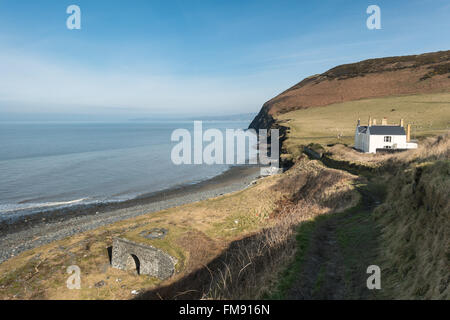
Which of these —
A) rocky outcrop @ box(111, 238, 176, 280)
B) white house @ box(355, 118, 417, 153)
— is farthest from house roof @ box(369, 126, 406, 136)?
rocky outcrop @ box(111, 238, 176, 280)

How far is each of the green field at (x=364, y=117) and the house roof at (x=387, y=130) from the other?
12.8 m

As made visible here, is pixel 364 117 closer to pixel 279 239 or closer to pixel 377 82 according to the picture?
pixel 377 82

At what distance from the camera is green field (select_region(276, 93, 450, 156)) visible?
5950 centimetres

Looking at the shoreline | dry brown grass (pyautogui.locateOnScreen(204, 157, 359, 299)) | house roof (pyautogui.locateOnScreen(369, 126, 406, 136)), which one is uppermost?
house roof (pyautogui.locateOnScreen(369, 126, 406, 136))

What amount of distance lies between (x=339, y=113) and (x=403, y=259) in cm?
9575

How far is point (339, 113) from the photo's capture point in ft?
311

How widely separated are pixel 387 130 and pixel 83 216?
141 feet

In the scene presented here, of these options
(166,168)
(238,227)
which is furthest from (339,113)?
(238,227)

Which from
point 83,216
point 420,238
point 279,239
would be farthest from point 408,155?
point 83,216

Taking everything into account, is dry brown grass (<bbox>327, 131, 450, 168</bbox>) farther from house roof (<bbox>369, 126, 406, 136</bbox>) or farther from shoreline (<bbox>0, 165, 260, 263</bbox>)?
shoreline (<bbox>0, 165, 260, 263</bbox>)

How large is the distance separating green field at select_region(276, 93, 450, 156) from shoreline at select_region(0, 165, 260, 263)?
23.0 metres

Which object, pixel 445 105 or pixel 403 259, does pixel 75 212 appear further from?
pixel 445 105

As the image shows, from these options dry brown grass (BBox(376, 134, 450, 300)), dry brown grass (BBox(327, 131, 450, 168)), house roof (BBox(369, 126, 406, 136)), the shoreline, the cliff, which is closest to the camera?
dry brown grass (BBox(376, 134, 450, 300))

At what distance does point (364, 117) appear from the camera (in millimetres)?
81875
